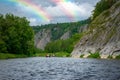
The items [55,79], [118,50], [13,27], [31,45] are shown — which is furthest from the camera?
[31,45]

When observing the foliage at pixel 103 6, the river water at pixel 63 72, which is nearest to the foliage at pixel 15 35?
the foliage at pixel 103 6

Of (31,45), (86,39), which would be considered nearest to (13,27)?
(31,45)

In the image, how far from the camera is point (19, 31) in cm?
14575

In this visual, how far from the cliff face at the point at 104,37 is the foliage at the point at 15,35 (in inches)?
1064

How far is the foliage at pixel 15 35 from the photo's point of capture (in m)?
137

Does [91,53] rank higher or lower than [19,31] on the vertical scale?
lower

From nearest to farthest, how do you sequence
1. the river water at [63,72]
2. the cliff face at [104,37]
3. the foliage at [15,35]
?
the river water at [63,72], the cliff face at [104,37], the foliage at [15,35]

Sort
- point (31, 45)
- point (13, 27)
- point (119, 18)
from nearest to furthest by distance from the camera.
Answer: point (119, 18)
point (13, 27)
point (31, 45)

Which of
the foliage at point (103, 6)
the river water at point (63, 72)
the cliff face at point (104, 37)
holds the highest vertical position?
the foliage at point (103, 6)

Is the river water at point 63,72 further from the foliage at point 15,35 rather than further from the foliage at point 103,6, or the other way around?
the foliage at point 103,6

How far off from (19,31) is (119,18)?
5449 centimetres

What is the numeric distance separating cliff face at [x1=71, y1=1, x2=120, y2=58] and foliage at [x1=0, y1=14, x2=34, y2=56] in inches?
1064

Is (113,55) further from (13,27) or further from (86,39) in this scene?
(13,27)

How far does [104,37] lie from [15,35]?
45301mm
